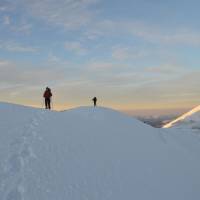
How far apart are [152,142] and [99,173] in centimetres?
795

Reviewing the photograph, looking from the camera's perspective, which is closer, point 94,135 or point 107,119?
point 94,135

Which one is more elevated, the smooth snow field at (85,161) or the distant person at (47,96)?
the distant person at (47,96)

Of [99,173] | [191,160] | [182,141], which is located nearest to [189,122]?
[182,141]

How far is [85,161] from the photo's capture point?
1761cm

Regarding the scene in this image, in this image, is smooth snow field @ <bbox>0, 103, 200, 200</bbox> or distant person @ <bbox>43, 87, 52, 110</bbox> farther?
distant person @ <bbox>43, 87, 52, 110</bbox>

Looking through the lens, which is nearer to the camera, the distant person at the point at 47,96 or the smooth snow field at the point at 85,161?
the smooth snow field at the point at 85,161

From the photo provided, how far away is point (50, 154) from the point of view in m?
17.2

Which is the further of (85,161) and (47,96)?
(47,96)

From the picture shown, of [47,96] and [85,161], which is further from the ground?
[47,96]

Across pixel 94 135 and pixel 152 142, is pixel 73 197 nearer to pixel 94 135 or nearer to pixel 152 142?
pixel 94 135

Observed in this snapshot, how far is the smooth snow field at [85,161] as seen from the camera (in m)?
15.0

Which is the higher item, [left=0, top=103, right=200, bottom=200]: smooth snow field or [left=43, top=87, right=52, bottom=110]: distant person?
[left=43, top=87, right=52, bottom=110]: distant person

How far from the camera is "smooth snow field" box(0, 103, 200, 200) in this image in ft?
49.2

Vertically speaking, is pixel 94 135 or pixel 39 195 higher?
pixel 94 135
